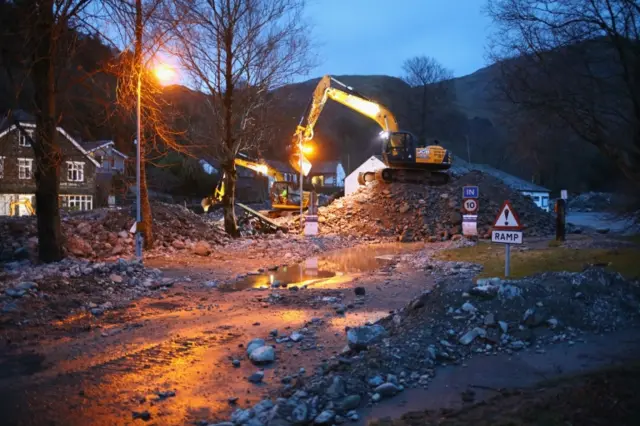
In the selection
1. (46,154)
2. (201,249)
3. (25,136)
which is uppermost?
(25,136)

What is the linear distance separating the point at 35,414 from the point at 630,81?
1488 centimetres

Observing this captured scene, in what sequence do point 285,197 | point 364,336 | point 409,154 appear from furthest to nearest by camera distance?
point 285,197 < point 409,154 < point 364,336

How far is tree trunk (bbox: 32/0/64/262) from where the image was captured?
12.5m

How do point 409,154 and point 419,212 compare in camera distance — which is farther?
point 409,154

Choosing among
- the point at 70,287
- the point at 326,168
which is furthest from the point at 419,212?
the point at 326,168

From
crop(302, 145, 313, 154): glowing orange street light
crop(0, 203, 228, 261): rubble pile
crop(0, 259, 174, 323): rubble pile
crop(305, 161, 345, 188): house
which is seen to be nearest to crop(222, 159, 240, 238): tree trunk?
crop(0, 203, 228, 261): rubble pile

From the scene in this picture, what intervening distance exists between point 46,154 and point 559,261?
13.3m

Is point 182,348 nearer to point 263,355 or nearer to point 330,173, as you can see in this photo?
point 263,355

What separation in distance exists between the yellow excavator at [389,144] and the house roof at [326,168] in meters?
61.7

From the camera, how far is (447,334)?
689 centimetres

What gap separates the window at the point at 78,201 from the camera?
4553cm

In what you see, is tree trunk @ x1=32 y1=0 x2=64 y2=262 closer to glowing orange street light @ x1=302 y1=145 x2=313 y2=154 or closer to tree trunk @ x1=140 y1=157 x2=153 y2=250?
tree trunk @ x1=140 y1=157 x2=153 y2=250

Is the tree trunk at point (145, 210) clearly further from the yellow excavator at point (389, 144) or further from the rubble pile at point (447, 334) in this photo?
the rubble pile at point (447, 334)

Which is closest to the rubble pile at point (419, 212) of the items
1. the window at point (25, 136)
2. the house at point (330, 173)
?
the window at point (25, 136)
